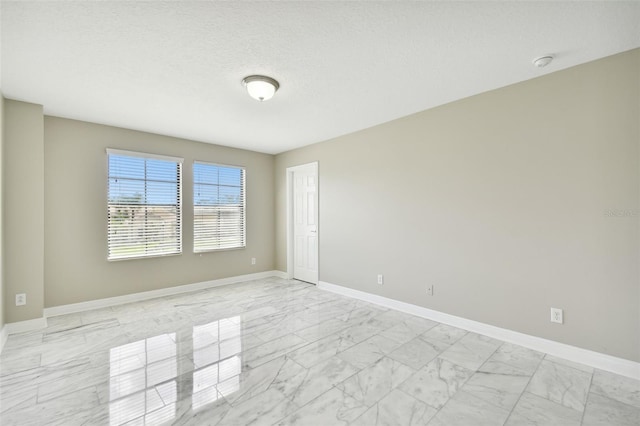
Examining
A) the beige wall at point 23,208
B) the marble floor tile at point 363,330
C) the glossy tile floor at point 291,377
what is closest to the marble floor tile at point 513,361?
the glossy tile floor at point 291,377

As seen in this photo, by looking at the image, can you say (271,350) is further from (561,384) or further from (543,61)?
(543,61)

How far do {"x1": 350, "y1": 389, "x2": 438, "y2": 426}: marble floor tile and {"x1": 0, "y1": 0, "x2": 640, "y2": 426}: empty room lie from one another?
0.02 meters

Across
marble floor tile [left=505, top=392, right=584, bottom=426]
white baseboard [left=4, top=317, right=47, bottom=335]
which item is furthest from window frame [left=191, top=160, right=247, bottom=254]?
marble floor tile [left=505, top=392, right=584, bottom=426]

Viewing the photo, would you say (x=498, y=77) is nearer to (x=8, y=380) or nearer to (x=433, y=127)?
(x=433, y=127)

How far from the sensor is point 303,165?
216 inches

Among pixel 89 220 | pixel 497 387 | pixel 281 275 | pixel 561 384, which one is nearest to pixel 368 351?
pixel 497 387

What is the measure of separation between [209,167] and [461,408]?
195 inches

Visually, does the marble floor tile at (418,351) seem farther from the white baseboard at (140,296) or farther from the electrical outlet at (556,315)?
the white baseboard at (140,296)

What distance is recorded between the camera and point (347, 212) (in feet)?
15.4

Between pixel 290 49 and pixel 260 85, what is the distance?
58 centimetres

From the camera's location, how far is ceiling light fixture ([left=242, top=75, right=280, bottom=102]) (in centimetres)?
275

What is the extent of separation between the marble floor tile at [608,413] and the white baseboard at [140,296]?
4.98 metres

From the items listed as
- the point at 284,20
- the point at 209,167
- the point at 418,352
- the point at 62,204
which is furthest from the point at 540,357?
the point at 62,204

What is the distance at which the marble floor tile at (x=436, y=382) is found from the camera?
6.79ft
